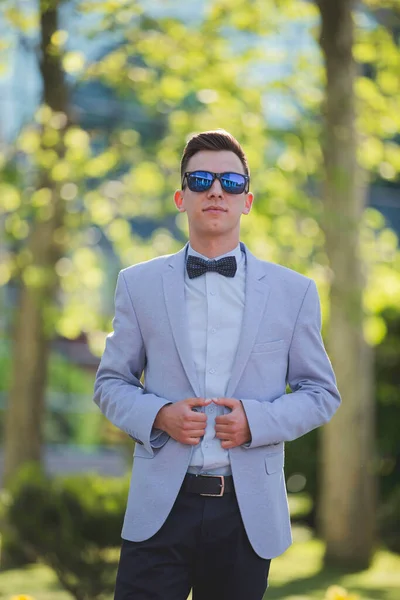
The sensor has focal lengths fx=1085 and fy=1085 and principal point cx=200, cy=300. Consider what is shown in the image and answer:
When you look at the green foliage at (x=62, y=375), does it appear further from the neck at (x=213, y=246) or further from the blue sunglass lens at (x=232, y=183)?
the blue sunglass lens at (x=232, y=183)

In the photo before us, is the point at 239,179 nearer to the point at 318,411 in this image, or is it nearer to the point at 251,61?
the point at 318,411

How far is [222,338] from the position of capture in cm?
338

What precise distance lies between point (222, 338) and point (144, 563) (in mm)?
726

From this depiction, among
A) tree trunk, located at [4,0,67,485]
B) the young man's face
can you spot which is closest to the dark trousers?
the young man's face

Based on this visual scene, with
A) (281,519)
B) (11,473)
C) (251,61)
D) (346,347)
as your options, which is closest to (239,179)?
(281,519)

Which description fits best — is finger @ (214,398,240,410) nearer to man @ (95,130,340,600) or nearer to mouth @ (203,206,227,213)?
man @ (95,130,340,600)

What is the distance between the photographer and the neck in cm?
350

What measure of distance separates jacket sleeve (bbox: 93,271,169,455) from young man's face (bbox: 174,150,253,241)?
1.08ft

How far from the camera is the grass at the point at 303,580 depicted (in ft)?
31.3

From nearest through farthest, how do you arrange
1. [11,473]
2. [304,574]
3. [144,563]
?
[144,563] < [304,574] < [11,473]

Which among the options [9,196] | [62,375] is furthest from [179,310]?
[62,375]

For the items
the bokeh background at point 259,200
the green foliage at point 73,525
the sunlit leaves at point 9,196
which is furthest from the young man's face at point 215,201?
the sunlit leaves at point 9,196

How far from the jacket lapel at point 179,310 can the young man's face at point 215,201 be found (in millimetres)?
153

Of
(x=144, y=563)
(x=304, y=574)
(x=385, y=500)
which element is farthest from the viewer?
(x=385, y=500)
